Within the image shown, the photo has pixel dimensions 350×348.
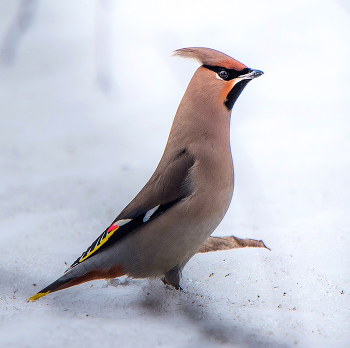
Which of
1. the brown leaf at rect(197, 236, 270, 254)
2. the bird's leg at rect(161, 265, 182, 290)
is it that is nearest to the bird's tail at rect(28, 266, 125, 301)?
the bird's leg at rect(161, 265, 182, 290)

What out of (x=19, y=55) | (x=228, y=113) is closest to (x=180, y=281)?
(x=228, y=113)

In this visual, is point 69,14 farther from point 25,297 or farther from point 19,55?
point 25,297

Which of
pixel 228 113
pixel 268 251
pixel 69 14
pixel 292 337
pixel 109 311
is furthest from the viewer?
pixel 69 14

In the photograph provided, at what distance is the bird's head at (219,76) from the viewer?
5.32 ft

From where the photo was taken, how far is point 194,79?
1.70m

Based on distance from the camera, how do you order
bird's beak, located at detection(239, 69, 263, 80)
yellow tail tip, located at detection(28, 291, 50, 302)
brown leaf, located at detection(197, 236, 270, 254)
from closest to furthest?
yellow tail tip, located at detection(28, 291, 50, 302), bird's beak, located at detection(239, 69, 263, 80), brown leaf, located at detection(197, 236, 270, 254)

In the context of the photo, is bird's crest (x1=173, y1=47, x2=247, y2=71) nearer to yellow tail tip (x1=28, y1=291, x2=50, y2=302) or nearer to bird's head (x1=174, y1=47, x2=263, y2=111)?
bird's head (x1=174, y1=47, x2=263, y2=111)

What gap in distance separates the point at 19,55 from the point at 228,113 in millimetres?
1531

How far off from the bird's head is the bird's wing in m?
0.27

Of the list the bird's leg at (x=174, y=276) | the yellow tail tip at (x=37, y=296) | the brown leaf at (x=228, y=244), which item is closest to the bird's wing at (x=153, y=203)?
the yellow tail tip at (x=37, y=296)

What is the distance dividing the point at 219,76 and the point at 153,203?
1.67 ft

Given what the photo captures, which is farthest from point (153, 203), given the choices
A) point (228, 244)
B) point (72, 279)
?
point (228, 244)

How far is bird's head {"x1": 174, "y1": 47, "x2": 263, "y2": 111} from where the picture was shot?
1.62m

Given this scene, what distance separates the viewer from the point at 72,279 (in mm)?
1488
